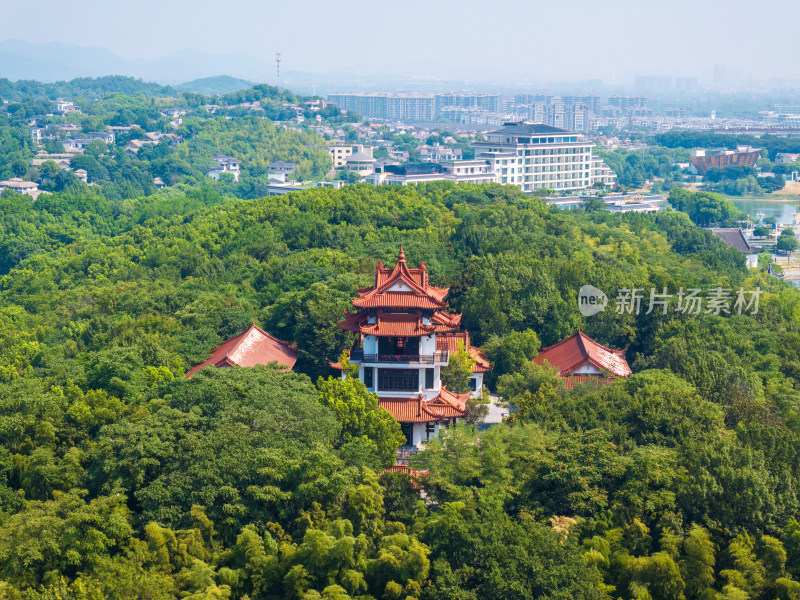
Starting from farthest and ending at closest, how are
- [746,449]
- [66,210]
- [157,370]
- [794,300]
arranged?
[66,210]
[794,300]
[157,370]
[746,449]

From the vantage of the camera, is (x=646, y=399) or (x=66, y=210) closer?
(x=646, y=399)

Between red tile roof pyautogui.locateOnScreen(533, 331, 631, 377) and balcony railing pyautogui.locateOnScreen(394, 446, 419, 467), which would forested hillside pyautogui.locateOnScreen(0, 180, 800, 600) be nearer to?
red tile roof pyautogui.locateOnScreen(533, 331, 631, 377)

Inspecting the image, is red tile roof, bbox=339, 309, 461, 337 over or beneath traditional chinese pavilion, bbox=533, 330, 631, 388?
over

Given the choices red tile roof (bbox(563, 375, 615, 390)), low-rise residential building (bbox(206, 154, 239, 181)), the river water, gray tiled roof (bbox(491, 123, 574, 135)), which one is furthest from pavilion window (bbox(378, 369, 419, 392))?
low-rise residential building (bbox(206, 154, 239, 181))

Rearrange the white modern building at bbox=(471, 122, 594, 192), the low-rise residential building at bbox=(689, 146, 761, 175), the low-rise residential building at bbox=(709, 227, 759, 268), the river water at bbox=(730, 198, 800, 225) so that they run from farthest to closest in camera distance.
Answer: the low-rise residential building at bbox=(689, 146, 761, 175), the river water at bbox=(730, 198, 800, 225), the white modern building at bbox=(471, 122, 594, 192), the low-rise residential building at bbox=(709, 227, 759, 268)

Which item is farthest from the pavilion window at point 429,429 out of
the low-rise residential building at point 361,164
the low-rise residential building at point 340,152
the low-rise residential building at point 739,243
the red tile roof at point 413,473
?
the low-rise residential building at point 340,152

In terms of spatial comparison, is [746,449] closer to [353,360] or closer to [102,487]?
[353,360]

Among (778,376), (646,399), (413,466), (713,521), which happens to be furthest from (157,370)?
(778,376)
